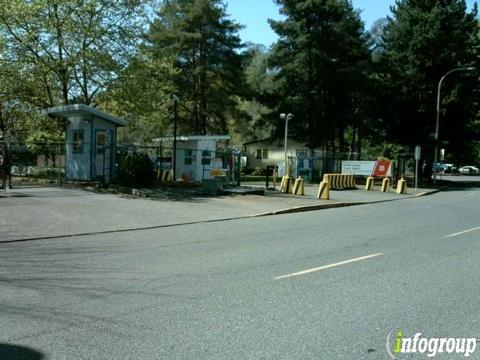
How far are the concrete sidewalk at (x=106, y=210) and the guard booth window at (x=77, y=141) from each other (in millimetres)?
2787

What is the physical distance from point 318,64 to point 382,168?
1122 cm

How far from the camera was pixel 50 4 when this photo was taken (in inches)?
1062

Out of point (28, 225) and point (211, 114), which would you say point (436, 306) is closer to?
point (28, 225)

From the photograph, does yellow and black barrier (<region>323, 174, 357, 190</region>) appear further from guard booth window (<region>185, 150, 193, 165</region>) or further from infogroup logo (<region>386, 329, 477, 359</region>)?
infogroup logo (<region>386, 329, 477, 359</region>)

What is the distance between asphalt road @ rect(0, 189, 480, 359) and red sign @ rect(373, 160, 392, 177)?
2383 centimetres

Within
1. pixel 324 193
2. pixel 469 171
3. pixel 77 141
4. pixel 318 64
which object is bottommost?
pixel 324 193

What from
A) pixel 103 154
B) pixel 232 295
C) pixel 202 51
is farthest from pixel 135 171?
pixel 202 51

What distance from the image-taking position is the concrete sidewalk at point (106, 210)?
42.1 feet

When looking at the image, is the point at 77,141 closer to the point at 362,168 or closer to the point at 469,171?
the point at 362,168

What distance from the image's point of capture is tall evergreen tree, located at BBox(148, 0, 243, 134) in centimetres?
4550

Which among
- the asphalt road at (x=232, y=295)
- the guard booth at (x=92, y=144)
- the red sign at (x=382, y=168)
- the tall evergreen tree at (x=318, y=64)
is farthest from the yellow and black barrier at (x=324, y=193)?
the tall evergreen tree at (x=318, y=64)

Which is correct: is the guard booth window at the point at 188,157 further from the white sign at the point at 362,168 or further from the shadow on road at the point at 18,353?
the shadow on road at the point at 18,353

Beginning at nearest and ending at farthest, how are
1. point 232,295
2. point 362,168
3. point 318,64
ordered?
point 232,295 → point 362,168 → point 318,64

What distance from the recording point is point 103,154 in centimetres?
2359
